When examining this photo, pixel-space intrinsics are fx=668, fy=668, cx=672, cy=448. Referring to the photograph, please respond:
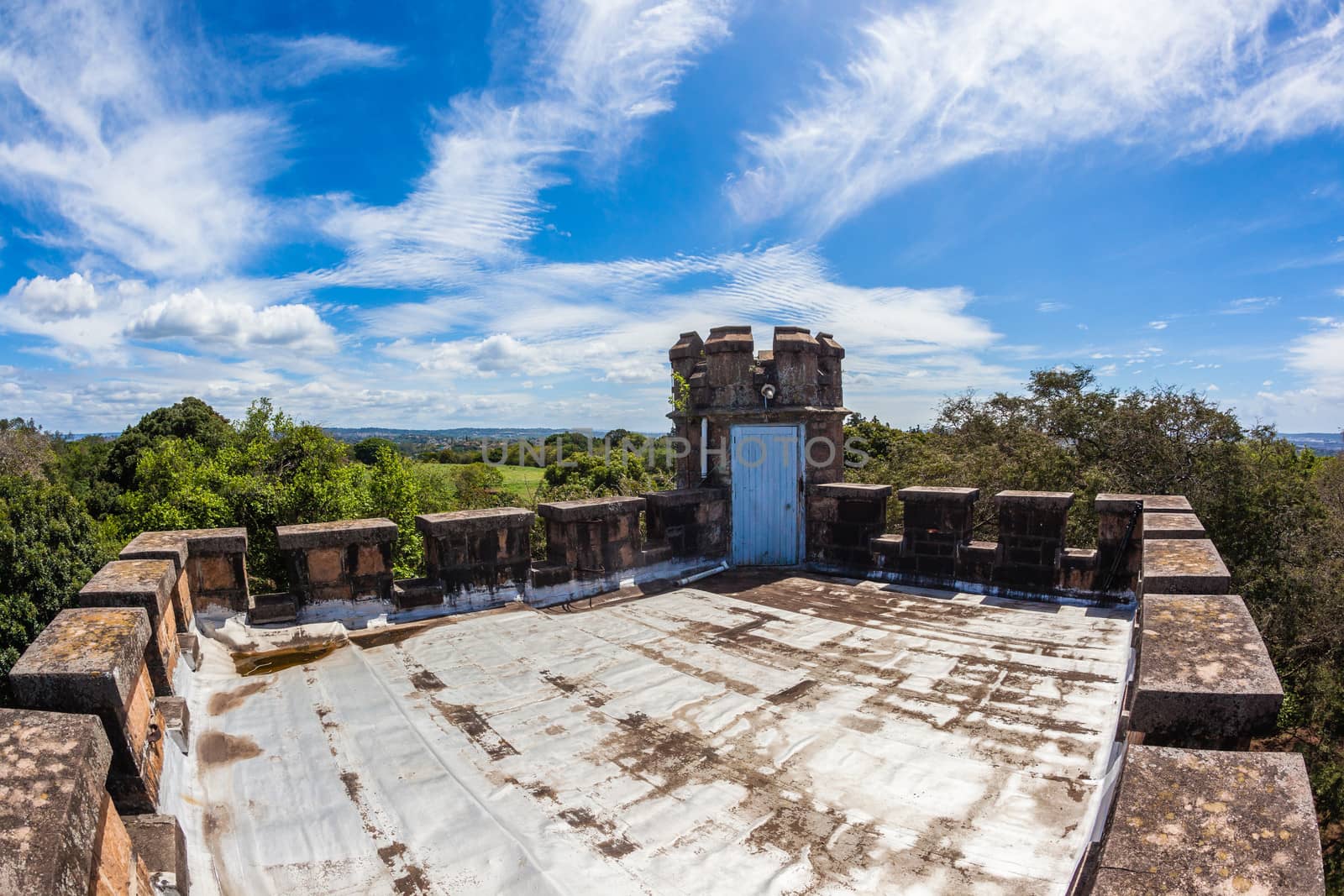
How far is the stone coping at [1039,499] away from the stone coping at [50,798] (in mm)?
6177

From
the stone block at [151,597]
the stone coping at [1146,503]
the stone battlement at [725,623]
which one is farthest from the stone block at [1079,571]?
the stone block at [151,597]

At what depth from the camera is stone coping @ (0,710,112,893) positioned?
140 centimetres

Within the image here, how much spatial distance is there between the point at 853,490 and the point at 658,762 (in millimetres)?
4621

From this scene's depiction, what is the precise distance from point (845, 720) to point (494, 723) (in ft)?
6.03

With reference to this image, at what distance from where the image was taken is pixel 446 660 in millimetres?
4359

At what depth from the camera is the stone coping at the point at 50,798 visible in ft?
4.61

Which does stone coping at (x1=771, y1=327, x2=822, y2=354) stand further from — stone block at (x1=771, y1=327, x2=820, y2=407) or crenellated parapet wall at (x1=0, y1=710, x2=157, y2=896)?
crenellated parapet wall at (x1=0, y1=710, x2=157, y2=896)

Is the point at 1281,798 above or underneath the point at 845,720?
above

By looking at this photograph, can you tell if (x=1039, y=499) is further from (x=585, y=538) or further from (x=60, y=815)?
(x=60, y=815)

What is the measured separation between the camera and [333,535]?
16.4ft

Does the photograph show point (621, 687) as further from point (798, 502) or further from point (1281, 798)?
point (798, 502)

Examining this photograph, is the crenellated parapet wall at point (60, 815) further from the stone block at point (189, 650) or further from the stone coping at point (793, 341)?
the stone coping at point (793, 341)

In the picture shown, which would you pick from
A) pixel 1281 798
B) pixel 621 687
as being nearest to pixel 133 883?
pixel 621 687

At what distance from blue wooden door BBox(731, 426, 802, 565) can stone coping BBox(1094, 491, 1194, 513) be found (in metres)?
2.93
